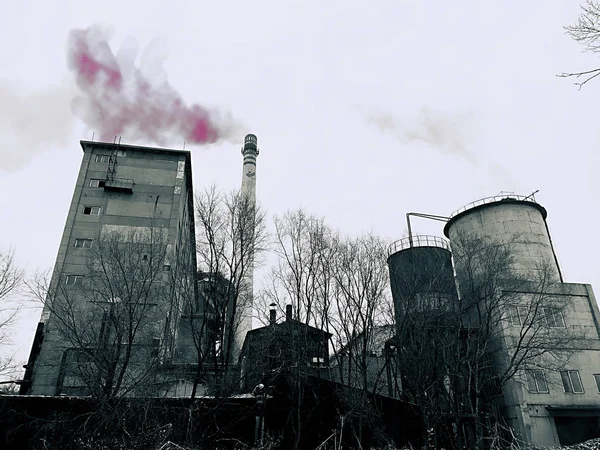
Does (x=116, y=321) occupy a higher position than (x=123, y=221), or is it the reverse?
(x=123, y=221)

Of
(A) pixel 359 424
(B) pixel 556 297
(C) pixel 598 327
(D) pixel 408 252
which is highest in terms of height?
(D) pixel 408 252

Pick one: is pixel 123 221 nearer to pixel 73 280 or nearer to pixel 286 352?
pixel 73 280

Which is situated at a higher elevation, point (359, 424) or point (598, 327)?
point (598, 327)

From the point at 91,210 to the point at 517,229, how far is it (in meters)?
26.6

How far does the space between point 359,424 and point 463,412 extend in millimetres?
5505

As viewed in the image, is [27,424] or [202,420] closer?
[27,424]

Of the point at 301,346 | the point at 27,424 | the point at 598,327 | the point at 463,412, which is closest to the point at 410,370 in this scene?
the point at 463,412

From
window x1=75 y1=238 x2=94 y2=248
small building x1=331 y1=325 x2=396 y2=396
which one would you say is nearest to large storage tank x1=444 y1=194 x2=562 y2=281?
small building x1=331 y1=325 x2=396 y2=396

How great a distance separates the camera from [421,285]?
68.6ft

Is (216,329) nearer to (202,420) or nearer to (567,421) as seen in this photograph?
(202,420)

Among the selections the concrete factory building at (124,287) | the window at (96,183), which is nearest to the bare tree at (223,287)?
the concrete factory building at (124,287)

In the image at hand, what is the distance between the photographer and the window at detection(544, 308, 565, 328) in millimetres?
23219

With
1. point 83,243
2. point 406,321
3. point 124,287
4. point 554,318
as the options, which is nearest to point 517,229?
point 554,318

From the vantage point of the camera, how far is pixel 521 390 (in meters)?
21.4
